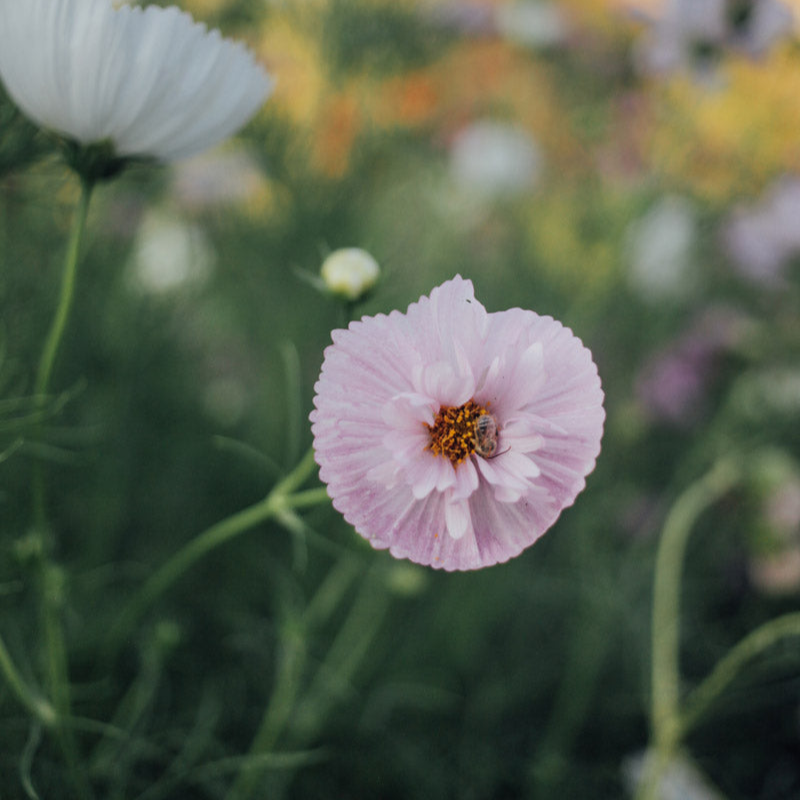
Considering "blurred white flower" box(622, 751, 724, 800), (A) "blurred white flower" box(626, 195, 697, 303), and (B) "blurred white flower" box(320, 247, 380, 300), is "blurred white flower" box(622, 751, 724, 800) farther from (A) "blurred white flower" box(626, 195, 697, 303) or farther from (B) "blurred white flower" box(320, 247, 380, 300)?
(A) "blurred white flower" box(626, 195, 697, 303)

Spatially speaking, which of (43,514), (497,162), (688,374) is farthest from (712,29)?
(43,514)

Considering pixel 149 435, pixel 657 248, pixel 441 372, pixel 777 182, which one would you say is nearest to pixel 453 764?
pixel 149 435

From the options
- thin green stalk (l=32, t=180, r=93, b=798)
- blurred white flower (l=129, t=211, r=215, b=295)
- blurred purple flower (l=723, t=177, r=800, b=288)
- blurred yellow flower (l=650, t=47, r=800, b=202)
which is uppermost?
blurred yellow flower (l=650, t=47, r=800, b=202)

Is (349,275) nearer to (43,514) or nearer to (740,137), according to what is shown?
(43,514)

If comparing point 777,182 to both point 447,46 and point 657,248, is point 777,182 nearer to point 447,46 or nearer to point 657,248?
point 657,248

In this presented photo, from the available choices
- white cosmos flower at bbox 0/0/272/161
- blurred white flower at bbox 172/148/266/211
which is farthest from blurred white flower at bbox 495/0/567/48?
white cosmos flower at bbox 0/0/272/161
